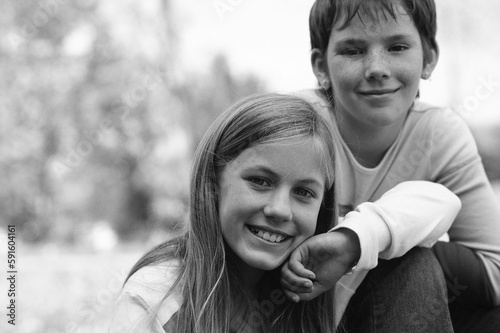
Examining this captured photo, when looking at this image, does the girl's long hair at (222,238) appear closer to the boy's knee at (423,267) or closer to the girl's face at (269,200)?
the girl's face at (269,200)

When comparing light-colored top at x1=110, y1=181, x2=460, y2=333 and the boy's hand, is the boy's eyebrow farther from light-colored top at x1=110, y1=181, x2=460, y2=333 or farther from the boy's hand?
the boy's hand

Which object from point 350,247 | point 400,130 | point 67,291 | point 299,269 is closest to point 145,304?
point 299,269

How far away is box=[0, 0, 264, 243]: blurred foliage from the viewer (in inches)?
255

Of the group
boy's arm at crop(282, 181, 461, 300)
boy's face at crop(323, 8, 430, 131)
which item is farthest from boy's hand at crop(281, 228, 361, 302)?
boy's face at crop(323, 8, 430, 131)

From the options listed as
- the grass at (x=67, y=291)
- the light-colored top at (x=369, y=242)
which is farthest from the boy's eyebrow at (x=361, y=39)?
the grass at (x=67, y=291)

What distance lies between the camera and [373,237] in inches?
56.7

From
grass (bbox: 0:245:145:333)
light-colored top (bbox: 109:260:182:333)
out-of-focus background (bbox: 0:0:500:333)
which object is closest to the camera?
light-colored top (bbox: 109:260:182:333)

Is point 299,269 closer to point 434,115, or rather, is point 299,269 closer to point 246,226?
point 246,226

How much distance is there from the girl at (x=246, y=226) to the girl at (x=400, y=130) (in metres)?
0.20

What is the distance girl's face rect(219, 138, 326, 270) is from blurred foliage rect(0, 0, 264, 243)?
5054mm

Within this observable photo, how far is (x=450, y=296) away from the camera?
1.70m

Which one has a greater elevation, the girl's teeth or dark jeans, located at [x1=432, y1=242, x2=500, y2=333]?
the girl's teeth

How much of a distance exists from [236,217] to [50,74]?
5.77 m

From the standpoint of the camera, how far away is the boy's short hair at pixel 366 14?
69.3 inches
